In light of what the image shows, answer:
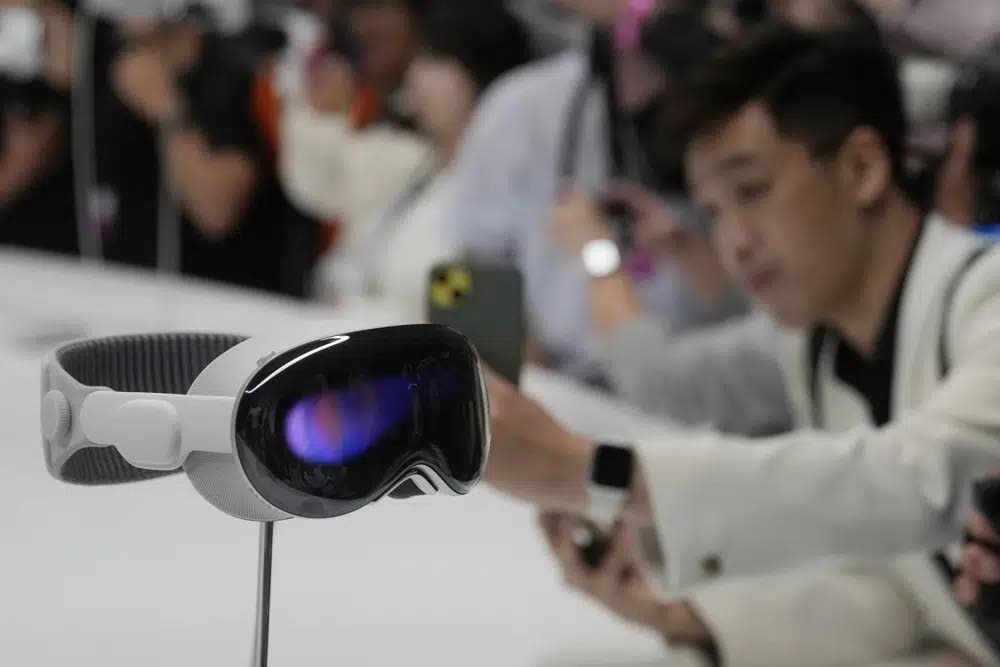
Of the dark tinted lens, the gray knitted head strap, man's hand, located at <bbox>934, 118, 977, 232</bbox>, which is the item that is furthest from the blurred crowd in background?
the dark tinted lens

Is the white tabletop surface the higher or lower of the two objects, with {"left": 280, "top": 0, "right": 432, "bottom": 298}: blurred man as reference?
lower

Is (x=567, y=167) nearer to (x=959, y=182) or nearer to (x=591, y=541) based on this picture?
(x=959, y=182)

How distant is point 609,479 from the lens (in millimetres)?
788

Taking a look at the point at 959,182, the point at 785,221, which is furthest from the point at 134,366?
the point at 959,182

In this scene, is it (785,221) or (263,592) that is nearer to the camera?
(263,592)

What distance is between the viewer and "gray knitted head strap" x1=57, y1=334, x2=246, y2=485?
2.10 ft

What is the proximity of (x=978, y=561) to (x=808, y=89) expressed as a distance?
458mm

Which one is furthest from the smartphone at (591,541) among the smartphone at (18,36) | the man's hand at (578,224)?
the smartphone at (18,36)

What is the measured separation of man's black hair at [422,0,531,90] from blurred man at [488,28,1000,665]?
114 centimetres

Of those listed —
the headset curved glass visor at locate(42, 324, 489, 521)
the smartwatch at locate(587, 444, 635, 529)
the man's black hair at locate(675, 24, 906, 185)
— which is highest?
the man's black hair at locate(675, 24, 906, 185)

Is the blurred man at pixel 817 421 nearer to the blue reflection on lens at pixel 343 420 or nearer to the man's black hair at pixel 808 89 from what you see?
the man's black hair at pixel 808 89

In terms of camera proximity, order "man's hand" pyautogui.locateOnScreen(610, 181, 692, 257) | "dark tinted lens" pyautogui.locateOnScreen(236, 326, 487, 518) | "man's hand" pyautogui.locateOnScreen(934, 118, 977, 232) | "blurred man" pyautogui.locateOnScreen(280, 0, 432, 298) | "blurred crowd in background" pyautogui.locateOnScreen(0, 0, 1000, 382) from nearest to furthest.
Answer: "dark tinted lens" pyautogui.locateOnScreen(236, 326, 487, 518) → "man's hand" pyautogui.locateOnScreen(934, 118, 977, 232) → "blurred crowd in background" pyautogui.locateOnScreen(0, 0, 1000, 382) → "man's hand" pyautogui.locateOnScreen(610, 181, 692, 257) → "blurred man" pyautogui.locateOnScreen(280, 0, 432, 298)

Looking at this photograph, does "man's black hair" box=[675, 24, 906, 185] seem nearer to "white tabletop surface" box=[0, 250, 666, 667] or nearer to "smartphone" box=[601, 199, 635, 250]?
"white tabletop surface" box=[0, 250, 666, 667]

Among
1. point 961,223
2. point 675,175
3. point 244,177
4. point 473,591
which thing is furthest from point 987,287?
point 244,177
